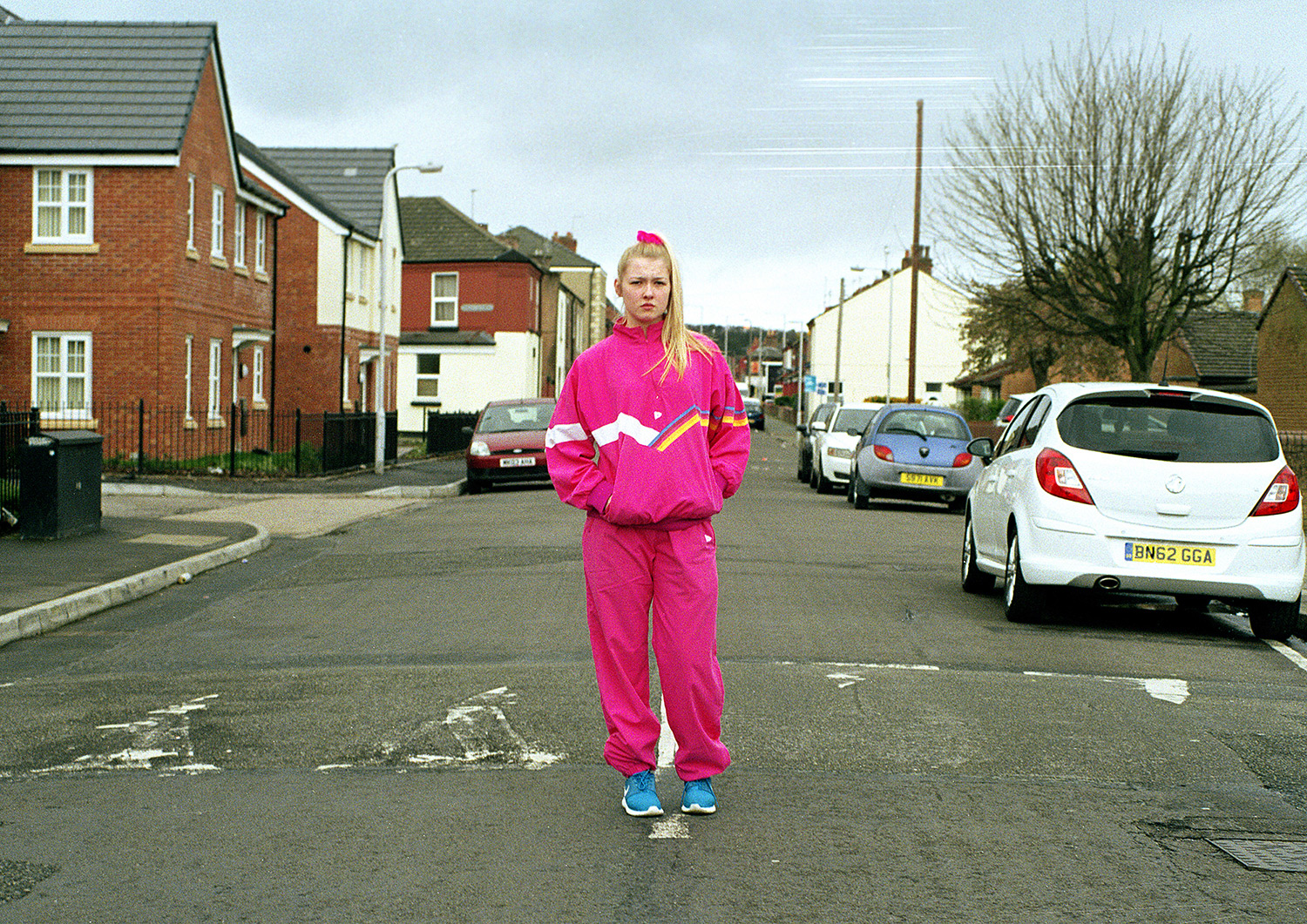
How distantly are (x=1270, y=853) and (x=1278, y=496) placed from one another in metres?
5.09

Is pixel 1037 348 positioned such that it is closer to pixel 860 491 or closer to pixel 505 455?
pixel 505 455

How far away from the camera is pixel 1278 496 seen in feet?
→ 29.8

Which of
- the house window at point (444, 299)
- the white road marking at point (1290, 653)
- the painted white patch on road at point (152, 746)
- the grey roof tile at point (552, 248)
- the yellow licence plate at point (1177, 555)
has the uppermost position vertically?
the grey roof tile at point (552, 248)

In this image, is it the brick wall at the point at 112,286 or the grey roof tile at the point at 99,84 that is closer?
the brick wall at the point at 112,286

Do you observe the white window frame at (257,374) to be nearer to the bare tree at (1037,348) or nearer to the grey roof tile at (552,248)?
the bare tree at (1037,348)

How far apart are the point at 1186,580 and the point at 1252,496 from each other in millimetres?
692

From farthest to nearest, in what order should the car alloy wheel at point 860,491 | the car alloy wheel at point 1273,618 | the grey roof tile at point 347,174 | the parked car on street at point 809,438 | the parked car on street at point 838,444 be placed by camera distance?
the grey roof tile at point 347,174, the parked car on street at point 809,438, the parked car on street at point 838,444, the car alloy wheel at point 860,491, the car alloy wheel at point 1273,618

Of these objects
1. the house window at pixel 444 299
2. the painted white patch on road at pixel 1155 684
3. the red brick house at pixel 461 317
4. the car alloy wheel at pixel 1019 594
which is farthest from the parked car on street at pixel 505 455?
the house window at pixel 444 299

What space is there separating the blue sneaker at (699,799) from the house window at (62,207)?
80.6ft

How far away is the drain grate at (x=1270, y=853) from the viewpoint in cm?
436

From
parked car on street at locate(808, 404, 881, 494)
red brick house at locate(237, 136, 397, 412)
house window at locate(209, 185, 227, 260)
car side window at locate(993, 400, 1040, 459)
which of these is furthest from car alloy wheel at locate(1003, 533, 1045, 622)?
red brick house at locate(237, 136, 397, 412)

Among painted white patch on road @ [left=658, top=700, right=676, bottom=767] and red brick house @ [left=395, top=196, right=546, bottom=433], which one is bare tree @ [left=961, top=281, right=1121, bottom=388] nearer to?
red brick house @ [left=395, top=196, right=546, bottom=433]

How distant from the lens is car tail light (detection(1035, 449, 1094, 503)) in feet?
30.2

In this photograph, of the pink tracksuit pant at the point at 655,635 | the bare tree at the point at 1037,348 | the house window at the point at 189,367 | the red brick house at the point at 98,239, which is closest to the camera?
the pink tracksuit pant at the point at 655,635
